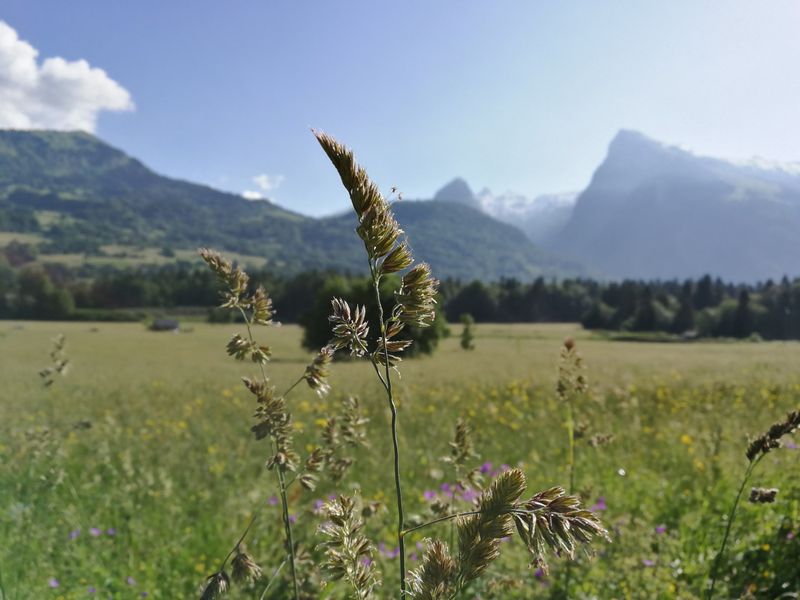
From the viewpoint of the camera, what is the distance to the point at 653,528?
4336 millimetres

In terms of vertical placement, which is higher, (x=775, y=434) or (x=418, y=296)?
(x=418, y=296)

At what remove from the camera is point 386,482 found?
6.23 m

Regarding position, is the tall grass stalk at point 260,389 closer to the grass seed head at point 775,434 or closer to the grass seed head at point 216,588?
the grass seed head at point 216,588

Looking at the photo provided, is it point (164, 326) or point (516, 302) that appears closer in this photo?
point (164, 326)

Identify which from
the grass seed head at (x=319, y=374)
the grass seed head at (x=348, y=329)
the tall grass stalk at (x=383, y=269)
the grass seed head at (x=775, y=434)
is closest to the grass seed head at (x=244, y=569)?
the grass seed head at (x=319, y=374)

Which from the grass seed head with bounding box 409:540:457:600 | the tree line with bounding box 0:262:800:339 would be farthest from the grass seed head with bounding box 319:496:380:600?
the tree line with bounding box 0:262:800:339

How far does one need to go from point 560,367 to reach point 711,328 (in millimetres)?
93342

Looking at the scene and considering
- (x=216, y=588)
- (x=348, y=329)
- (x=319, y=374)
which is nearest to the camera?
(x=348, y=329)

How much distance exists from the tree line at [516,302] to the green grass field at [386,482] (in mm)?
57723

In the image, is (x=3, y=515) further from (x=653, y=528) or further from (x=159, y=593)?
(x=653, y=528)

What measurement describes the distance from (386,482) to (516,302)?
111941 millimetres

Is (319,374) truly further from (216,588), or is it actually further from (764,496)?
(764,496)

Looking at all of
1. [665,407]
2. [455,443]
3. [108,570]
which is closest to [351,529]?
[455,443]

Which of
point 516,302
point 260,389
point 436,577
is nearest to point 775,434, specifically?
point 436,577
